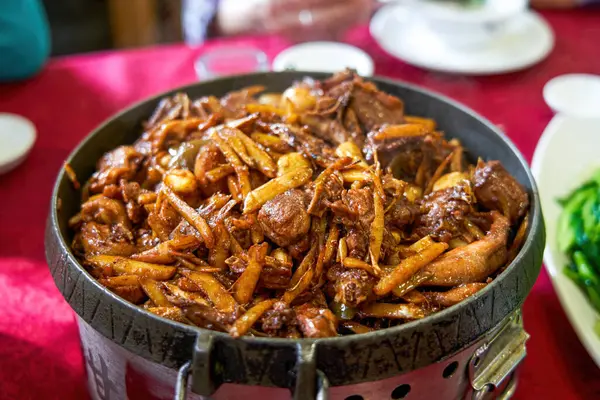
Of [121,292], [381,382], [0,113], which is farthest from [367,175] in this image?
[0,113]

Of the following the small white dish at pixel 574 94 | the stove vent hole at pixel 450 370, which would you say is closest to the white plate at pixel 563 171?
the small white dish at pixel 574 94

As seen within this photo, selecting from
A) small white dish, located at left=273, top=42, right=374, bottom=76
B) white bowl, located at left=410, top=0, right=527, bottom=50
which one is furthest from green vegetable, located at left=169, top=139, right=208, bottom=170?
white bowl, located at left=410, top=0, right=527, bottom=50

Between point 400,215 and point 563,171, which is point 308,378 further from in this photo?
point 563,171

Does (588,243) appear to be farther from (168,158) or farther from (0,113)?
(0,113)

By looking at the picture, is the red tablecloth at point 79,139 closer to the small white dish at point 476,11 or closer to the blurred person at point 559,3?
the blurred person at point 559,3

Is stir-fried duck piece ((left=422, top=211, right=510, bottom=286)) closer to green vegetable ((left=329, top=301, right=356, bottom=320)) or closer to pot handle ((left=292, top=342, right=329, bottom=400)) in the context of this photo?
green vegetable ((left=329, top=301, right=356, bottom=320))

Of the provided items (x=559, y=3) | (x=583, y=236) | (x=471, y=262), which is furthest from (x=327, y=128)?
(x=559, y=3)
